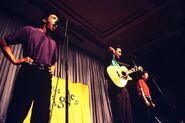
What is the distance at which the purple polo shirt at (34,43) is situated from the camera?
9.02ft

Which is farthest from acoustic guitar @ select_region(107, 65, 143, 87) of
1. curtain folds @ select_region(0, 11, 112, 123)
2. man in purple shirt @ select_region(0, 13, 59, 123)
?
man in purple shirt @ select_region(0, 13, 59, 123)

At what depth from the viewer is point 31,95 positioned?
244 centimetres

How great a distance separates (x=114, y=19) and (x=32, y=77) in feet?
10.8

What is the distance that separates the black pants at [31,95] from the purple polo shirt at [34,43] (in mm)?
198

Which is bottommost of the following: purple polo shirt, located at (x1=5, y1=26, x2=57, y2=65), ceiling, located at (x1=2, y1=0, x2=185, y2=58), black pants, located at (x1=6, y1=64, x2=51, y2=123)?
black pants, located at (x1=6, y1=64, x2=51, y2=123)

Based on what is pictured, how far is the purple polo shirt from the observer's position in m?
2.75

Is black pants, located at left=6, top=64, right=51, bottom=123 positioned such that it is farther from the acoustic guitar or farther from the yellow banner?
the acoustic guitar

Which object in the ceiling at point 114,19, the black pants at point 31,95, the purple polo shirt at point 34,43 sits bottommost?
the black pants at point 31,95

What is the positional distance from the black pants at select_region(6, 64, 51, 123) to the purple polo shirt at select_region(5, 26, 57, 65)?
0.65ft

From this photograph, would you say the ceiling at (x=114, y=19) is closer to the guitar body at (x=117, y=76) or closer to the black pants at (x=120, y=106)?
the guitar body at (x=117, y=76)

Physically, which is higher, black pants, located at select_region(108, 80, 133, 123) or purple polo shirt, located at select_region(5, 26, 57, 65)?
purple polo shirt, located at select_region(5, 26, 57, 65)

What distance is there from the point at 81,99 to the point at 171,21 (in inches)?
125

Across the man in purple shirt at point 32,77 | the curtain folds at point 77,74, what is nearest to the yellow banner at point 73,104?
the curtain folds at point 77,74

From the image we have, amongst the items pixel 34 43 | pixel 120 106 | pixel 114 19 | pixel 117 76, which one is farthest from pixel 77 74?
pixel 34 43
